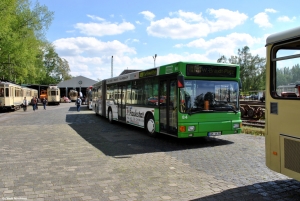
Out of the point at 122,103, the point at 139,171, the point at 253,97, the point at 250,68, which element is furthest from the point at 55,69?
the point at 139,171

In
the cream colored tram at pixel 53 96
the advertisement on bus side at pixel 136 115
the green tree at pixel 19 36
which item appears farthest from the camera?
the cream colored tram at pixel 53 96

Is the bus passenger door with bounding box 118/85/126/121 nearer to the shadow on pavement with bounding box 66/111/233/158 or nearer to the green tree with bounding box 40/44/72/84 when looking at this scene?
the shadow on pavement with bounding box 66/111/233/158

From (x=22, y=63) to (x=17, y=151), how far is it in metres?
26.0

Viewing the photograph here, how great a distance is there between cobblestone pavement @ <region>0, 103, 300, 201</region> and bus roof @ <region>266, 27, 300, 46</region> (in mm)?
2652

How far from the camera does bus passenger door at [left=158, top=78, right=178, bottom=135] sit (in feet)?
31.0

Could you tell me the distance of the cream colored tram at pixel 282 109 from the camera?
4309 millimetres

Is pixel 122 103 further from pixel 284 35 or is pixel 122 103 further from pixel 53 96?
pixel 53 96

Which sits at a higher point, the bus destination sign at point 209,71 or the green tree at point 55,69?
the green tree at point 55,69

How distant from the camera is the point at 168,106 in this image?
984cm

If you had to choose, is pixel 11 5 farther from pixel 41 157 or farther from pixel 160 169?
pixel 160 169

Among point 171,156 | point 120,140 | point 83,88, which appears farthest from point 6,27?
point 83,88

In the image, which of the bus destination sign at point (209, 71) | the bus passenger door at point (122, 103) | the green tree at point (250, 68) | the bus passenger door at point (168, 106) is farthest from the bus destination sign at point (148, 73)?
the green tree at point (250, 68)

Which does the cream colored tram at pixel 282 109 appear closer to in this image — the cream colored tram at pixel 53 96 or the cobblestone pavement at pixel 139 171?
the cobblestone pavement at pixel 139 171

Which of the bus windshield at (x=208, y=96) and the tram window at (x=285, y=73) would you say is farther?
the bus windshield at (x=208, y=96)
